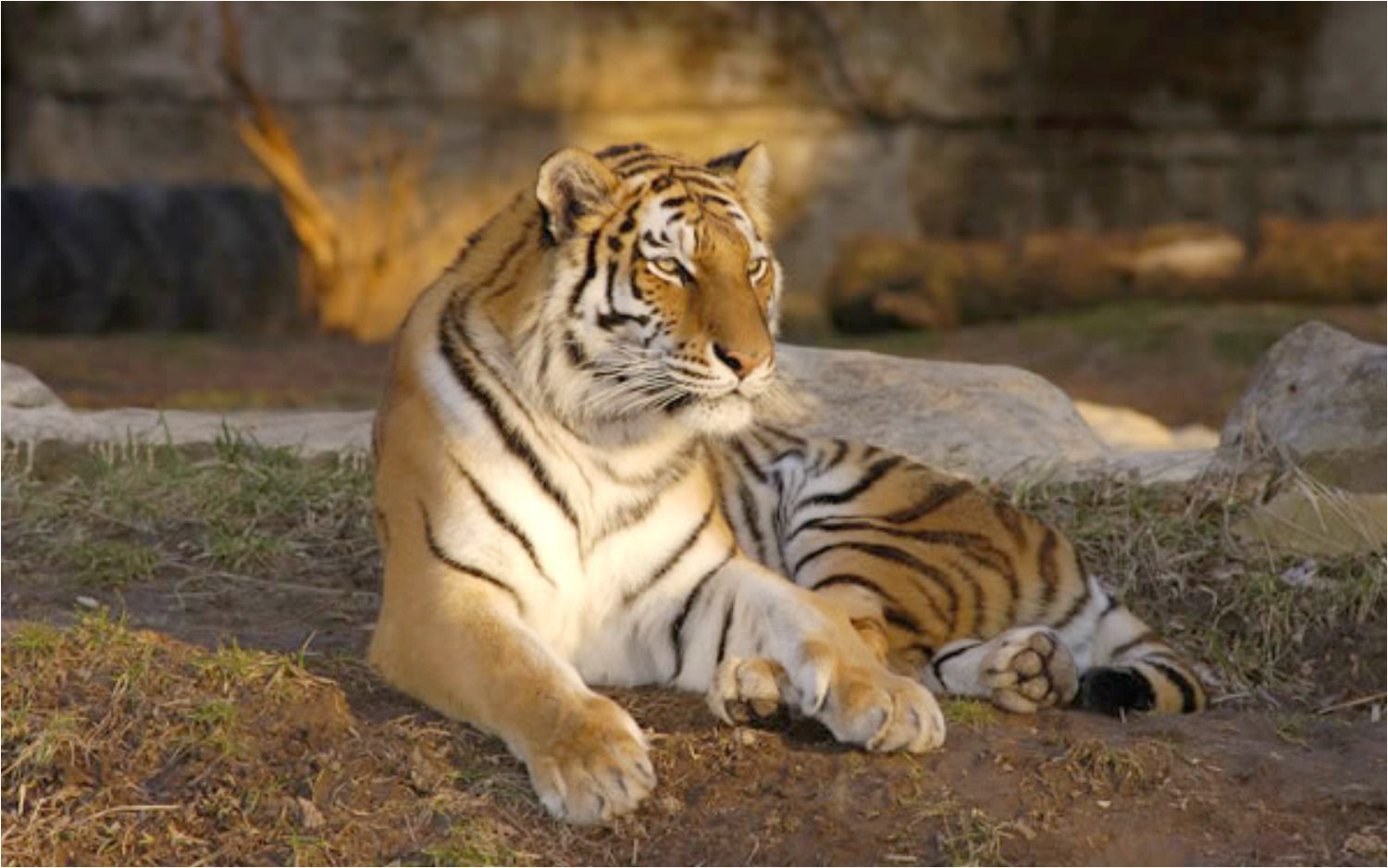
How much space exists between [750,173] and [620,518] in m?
0.73

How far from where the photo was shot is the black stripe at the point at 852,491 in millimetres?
4543

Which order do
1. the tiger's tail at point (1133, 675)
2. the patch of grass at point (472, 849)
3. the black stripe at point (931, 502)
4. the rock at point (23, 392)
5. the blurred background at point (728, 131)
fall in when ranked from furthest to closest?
the blurred background at point (728, 131) < the rock at point (23, 392) < the black stripe at point (931, 502) < the tiger's tail at point (1133, 675) < the patch of grass at point (472, 849)

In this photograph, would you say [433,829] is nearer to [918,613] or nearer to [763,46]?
[918,613]

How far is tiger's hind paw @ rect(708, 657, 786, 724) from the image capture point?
3596 mm

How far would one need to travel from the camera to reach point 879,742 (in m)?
3.49

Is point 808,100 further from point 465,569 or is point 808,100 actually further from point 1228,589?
point 465,569

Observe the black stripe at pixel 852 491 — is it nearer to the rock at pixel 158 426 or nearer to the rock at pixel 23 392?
the rock at pixel 158 426

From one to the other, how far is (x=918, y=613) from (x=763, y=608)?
0.52 m

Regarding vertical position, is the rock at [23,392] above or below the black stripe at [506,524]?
below

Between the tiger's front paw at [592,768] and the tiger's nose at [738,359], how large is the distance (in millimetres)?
637

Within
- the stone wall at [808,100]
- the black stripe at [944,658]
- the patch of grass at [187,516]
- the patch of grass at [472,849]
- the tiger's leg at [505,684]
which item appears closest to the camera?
the patch of grass at [472,849]

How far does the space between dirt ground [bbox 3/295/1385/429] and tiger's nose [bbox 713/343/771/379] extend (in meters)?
6.12

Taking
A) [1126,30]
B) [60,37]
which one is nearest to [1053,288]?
[1126,30]

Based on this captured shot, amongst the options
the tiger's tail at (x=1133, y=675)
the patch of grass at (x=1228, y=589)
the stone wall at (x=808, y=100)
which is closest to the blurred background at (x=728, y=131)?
the stone wall at (x=808, y=100)
